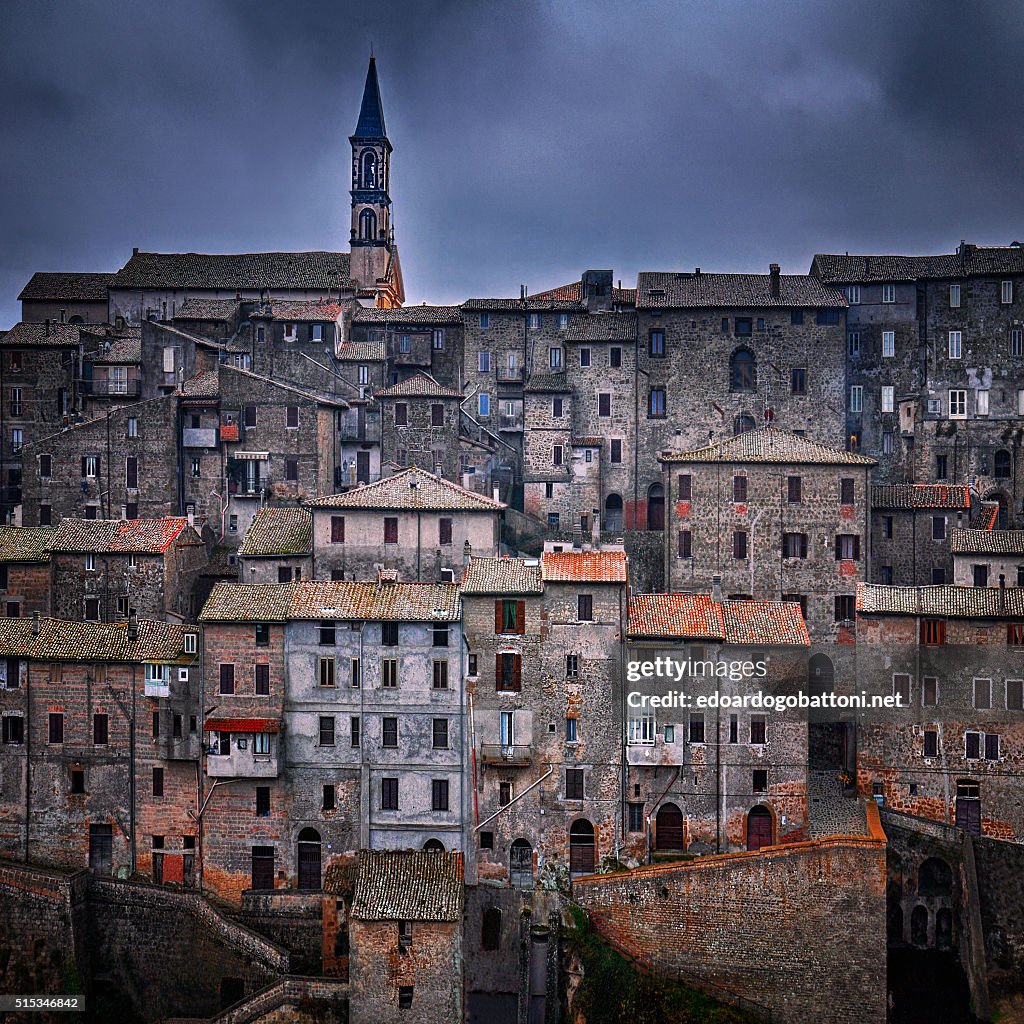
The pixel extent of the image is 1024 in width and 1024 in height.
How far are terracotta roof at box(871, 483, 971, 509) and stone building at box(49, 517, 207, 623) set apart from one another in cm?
2769

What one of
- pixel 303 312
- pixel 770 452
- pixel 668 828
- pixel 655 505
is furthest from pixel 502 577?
pixel 303 312

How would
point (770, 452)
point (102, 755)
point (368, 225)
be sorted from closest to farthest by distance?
point (102, 755), point (770, 452), point (368, 225)

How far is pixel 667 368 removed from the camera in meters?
68.6

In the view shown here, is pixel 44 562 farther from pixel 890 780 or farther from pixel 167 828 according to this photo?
pixel 890 780

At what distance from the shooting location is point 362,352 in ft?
230

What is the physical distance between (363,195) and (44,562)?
32.7 metres

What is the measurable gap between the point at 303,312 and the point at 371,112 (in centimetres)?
1900

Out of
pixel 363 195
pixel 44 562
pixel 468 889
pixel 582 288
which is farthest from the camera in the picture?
pixel 363 195

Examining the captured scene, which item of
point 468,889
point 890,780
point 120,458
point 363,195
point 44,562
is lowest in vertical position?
point 468,889

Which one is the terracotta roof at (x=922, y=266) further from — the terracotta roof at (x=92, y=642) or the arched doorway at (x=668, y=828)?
the terracotta roof at (x=92, y=642)

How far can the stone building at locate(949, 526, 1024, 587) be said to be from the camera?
185 ft

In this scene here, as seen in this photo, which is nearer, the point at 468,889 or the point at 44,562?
the point at 468,889

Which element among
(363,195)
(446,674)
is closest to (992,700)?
(446,674)

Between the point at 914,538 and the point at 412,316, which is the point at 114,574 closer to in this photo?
the point at 412,316
